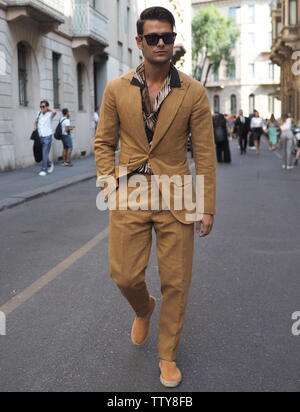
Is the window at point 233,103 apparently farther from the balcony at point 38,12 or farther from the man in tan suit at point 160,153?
the man in tan suit at point 160,153

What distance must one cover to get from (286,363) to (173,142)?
1418 millimetres

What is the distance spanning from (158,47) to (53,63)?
749 inches

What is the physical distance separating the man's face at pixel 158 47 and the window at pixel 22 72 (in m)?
15.9

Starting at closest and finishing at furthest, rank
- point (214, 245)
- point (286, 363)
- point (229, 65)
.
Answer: point (286, 363), point (214, 245), point (229, 65)

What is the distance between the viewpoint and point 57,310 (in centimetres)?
441

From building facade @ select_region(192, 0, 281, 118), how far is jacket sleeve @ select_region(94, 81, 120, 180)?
70.5 metres

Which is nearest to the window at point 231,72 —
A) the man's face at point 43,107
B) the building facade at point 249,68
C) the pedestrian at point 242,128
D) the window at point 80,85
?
the building facade at point 249,68

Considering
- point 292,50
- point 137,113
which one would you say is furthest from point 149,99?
point 292,50

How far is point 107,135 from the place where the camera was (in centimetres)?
325

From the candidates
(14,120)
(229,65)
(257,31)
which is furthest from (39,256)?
(257,31)

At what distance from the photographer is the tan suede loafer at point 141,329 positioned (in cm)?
367

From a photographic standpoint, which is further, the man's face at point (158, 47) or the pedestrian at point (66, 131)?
the pedestrian at point (66, 131)

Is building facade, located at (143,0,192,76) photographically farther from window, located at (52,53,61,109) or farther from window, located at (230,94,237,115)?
window, located at (230,94,237,115)
